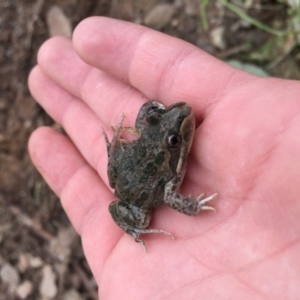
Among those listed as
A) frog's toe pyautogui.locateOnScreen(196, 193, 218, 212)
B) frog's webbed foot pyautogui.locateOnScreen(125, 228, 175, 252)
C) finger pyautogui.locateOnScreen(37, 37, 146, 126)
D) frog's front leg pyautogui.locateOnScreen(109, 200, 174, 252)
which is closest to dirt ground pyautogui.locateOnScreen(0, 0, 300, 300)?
finger pyautogui.locateOnScreen(37, 37, 146, 126)

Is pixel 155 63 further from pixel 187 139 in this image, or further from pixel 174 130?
pixel 187 139

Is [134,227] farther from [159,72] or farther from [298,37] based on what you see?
[298,37]

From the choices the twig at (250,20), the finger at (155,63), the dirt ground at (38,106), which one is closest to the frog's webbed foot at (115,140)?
the finger at (155,63)

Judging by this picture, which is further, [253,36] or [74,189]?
[253,36]

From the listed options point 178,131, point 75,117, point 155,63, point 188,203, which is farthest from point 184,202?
point 75,117

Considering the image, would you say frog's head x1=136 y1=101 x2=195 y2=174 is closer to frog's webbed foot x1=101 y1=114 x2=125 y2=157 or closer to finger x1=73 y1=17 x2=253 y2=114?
finger x1=73 y1=17 x2=253 y2=114

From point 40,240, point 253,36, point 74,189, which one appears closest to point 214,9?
point 253,36
